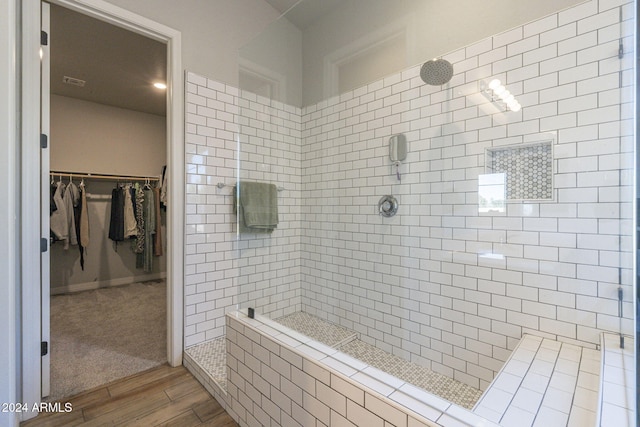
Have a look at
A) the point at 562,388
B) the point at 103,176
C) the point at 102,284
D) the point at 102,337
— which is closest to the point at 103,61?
the point at 103,176

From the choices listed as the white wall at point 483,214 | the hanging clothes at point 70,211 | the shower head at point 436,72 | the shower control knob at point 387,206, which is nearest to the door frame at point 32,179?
the white wall at point 483,214

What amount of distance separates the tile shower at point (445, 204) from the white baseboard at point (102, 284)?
2908 millimetres

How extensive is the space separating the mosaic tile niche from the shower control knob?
2.08ft

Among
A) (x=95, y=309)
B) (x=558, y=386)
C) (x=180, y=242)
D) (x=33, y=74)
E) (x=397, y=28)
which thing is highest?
(x=397, y=28)

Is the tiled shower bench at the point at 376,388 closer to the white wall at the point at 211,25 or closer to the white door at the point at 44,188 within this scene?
the white door at the point at 44,188

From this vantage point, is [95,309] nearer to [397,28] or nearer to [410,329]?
[410,329]

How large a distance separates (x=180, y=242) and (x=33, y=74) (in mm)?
1225

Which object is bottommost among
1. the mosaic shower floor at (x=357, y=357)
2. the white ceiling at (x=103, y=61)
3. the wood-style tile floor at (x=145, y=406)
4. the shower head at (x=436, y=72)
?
the wood-style tile floor at (x=145, y=406)

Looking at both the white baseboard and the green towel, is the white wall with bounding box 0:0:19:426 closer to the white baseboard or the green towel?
the green towel

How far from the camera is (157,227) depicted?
170 inches

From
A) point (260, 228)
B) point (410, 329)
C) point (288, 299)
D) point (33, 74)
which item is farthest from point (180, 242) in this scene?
point (410, 329)

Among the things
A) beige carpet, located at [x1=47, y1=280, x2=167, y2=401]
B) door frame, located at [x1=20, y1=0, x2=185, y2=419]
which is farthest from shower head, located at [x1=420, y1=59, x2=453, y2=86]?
Result: beige carpet, located at [x1=47, y1=280, x2=167, y2=401]

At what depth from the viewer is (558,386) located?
108cm

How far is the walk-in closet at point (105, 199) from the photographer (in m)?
2.38
